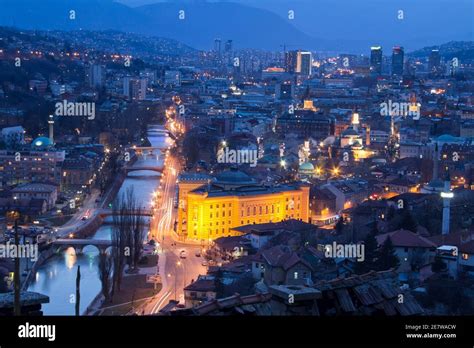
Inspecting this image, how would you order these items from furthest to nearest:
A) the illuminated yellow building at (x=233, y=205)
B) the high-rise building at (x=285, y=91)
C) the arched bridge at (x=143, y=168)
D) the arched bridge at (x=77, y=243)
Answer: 1. the high-rise building at (x=285, y=91)
2. the arched bridge at (x=143, y=168)
3. the illuminated yellow building at (x=233, y=205)
4. the arched bridge at (x=77, y=243)

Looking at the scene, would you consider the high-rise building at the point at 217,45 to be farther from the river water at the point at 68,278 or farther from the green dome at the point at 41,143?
the river water at the point at 68,278

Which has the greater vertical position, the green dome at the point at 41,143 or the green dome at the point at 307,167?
the green dome at the point at 41,143

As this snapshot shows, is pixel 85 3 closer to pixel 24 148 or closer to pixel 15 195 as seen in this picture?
pixel 24 148

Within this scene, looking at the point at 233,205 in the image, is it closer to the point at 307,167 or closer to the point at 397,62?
the point at 307,167

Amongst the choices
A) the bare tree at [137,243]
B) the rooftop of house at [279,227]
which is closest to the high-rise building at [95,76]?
the rooftop of house at [279,227]

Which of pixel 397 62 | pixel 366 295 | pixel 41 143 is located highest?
pixel 397 62

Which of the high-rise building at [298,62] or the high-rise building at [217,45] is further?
the high-rise building at [298,62]

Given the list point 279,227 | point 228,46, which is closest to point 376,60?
point 228,46
